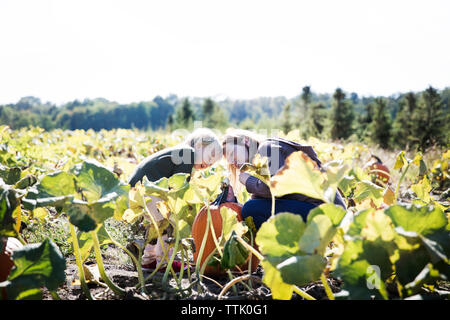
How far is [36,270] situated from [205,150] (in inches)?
63.7

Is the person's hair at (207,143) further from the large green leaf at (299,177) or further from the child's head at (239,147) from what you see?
the large green leaf at (299,177)

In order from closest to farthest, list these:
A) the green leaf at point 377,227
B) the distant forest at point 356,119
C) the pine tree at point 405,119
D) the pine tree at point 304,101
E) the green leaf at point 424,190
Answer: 1. the green leaf at point 377,227
2. the green leaf at point 424,190
3. the distant forest at point 356,119
4. the pine tree at point 405,119
5. the pine tree at point 304,101

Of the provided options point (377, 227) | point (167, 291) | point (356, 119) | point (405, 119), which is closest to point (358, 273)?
point (377, 227)

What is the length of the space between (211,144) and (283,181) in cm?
154

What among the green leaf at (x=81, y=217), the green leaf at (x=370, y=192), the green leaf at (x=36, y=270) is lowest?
the green leaf at (x=36, y=270)

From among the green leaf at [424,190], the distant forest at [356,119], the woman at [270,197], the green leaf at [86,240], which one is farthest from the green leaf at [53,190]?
the distant forest at [356,119]

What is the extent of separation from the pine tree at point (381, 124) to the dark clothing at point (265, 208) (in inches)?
935

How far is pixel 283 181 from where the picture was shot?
1012mm

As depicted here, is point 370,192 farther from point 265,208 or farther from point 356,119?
point 356,119

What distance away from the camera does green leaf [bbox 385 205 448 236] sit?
3.08 ft

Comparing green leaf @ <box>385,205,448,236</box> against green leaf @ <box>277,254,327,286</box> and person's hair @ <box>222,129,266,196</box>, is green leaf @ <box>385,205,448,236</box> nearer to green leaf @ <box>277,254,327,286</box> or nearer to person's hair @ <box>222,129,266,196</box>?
green leaf @ <box>277,254,327,286</box>

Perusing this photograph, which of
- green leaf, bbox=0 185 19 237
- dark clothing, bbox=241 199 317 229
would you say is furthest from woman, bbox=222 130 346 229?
green leaf, bbox=0 185 19 237

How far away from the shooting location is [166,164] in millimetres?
2434

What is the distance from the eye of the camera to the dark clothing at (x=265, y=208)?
1.95 meters
